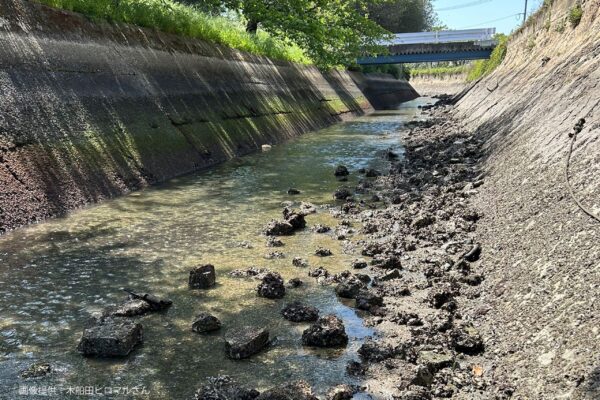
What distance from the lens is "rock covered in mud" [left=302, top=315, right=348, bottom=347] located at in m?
4.98

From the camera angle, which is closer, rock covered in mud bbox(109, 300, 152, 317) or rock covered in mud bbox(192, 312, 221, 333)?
rock covered in mud bbox(192, 312, 221, 333)

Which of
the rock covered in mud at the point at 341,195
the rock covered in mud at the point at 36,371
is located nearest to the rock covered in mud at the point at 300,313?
the rock covered in mud at the point at 36,371

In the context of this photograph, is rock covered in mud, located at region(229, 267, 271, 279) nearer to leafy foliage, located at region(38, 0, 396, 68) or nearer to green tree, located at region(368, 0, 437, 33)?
leafy foliage, located at region(38, 0, 396, 68)

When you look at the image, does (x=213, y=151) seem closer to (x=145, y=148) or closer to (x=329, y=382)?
(x=145, y=148)

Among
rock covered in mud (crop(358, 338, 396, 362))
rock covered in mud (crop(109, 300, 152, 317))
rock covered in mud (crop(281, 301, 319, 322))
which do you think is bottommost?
rock covered in mud (crop(358, 338, 396, 362))

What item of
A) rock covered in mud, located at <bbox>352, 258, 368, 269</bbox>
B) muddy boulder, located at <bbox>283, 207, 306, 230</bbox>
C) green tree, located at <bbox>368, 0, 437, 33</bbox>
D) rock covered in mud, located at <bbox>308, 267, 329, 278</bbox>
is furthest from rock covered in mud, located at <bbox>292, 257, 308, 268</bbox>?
green tree, located at <bbox>368, 0, 437, 33</bbox>

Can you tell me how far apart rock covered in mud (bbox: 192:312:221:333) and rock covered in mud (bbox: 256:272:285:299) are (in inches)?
35.9

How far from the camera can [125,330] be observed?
4891 mm

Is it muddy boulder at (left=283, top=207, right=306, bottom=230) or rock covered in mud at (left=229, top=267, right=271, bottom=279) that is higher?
muddy boulder at (left=283, top=207, right=306, bottom=230)

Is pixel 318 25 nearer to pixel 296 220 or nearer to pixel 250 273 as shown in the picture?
pixel 296 220

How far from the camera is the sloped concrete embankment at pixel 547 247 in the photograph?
3.71 meters

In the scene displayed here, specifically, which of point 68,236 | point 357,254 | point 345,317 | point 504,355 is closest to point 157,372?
point 345,317

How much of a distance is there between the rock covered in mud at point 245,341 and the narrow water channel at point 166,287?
0.25 ft

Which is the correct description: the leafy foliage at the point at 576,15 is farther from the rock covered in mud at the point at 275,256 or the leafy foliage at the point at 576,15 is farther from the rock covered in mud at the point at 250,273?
the rock covered in mud at the point at 250,273
